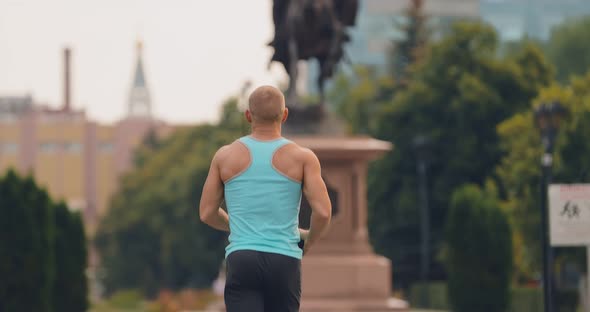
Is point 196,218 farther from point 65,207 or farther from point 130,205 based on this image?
point 65,207

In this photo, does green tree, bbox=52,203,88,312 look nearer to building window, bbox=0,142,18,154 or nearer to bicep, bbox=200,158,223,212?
bicep, bbox=200,158,223,212

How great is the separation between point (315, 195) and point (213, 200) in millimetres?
517

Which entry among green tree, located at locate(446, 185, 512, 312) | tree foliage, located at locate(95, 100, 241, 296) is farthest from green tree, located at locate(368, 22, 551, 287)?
tree foliage, located at locate(95, 100, 241, 296)

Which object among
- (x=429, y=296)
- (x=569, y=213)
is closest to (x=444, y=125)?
(x=429, y=296)

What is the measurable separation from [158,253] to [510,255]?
205 ft

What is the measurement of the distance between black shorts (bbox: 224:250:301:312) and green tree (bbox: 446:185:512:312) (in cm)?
2651

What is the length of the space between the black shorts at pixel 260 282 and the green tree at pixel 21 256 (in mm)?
23242

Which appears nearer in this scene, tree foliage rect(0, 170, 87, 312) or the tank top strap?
the tank top strap

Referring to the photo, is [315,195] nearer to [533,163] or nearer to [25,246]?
[25,246]

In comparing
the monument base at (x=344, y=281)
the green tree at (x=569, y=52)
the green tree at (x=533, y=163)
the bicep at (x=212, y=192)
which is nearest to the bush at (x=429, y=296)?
Result: the green tree at (x=533, y=163)

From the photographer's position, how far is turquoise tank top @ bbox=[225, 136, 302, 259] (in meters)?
8.63

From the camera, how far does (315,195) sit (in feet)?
28.7

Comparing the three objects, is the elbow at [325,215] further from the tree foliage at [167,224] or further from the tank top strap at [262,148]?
the tree foliage at [167,224]

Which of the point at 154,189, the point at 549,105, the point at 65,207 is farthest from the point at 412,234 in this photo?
the point at 154,189
